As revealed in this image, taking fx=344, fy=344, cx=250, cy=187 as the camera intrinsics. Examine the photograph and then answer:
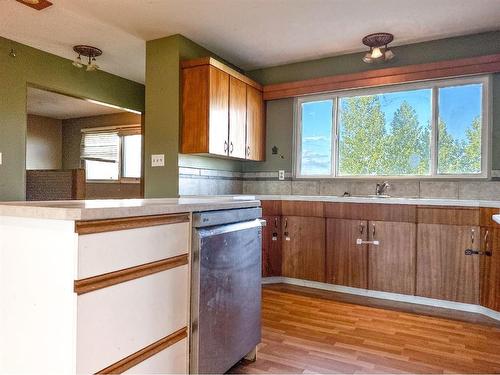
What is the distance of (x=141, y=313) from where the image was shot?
50.2 inches

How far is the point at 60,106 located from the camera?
6.06 meters

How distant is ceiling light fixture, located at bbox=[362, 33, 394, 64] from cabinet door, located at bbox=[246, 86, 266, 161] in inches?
50.2

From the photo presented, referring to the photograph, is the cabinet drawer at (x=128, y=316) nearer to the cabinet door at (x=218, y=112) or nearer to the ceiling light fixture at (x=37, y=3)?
the cabinet door at (x=218, y=112)

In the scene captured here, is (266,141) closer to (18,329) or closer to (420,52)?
(420,52)

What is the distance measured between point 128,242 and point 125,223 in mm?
71

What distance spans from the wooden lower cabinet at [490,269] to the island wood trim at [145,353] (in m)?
2.36

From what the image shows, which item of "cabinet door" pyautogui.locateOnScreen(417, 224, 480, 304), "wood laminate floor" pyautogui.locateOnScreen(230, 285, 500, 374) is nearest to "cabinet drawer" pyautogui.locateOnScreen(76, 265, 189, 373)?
"wood laminate floor" pyautogui.locateOnScreen(230, 285, 500, 374)

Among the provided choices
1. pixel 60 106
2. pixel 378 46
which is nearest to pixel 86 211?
pixel 378 46

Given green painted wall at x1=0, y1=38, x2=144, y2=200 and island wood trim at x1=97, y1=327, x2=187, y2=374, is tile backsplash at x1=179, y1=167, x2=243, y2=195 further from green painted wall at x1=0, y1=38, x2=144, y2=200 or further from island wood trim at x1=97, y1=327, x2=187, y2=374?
island wood trim at x1=97, y1=327, x2=187, y2=374

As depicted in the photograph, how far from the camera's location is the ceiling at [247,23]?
107 inches

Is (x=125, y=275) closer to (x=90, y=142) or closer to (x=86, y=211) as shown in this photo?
(x=86, y=211)

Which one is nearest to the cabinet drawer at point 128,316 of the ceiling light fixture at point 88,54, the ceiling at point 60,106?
the ceiling light fixture at point 88,54

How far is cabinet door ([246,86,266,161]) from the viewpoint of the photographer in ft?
12.8

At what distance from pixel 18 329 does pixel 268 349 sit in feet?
4.51
